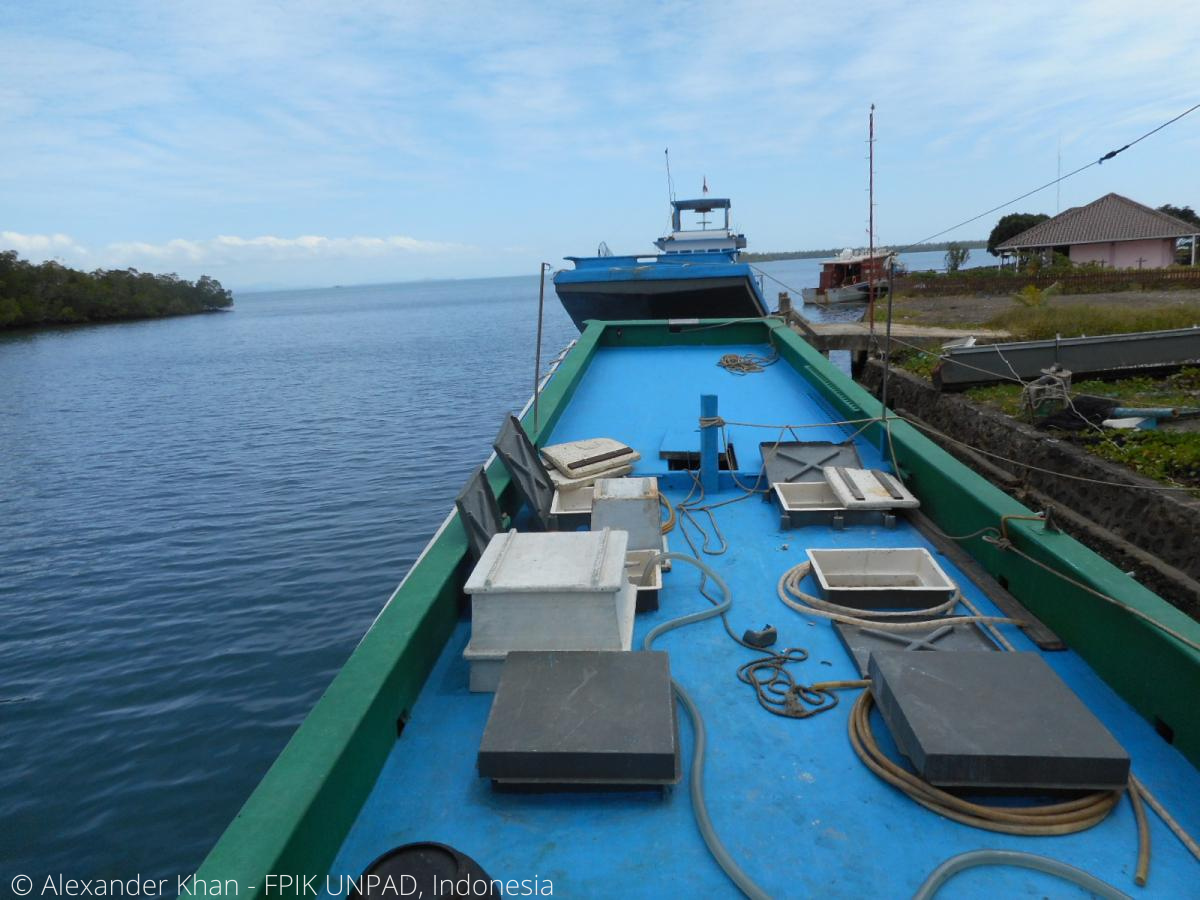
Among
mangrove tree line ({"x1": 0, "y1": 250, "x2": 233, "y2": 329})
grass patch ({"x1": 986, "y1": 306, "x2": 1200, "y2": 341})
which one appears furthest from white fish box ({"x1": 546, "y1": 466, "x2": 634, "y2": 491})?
mangrove tree line ({"x1": 0, "y1": 250, "x2": 233, "y2": 329})

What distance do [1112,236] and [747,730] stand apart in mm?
38721

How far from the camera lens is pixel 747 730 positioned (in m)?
2.93

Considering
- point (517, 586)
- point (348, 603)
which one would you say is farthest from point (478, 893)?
point (348, 603)

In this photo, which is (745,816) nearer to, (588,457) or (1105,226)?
(588,457)

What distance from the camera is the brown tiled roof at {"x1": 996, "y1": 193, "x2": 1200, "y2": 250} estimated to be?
32.0m

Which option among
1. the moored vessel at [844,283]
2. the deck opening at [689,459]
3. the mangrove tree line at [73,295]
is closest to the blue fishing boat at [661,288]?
the deck opening at [689,459]

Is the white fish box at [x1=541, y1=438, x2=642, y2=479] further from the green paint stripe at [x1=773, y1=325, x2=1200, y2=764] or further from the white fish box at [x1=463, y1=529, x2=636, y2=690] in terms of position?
the white fish box at [x1=463, y1=529, x2=636, y2=690]

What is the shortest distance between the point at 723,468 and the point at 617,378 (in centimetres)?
313

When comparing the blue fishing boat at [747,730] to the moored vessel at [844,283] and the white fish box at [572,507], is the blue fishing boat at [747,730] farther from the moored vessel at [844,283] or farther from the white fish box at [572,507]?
the moored vessel at [844,283]

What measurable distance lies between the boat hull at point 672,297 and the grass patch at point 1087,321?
18.6 feet

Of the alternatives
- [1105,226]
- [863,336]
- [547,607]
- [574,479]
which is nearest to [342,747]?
[547,607]

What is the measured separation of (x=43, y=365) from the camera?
38031 mm

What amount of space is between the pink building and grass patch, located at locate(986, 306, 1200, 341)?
717 inches

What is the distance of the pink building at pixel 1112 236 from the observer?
105 feet
